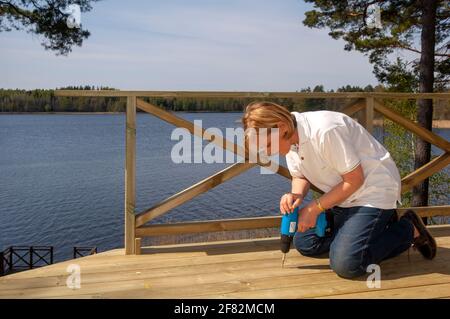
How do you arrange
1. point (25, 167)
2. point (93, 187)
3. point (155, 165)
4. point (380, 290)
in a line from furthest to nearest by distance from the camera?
point (25, 167), point (155, 165), point (93, 187), point (380, 290)

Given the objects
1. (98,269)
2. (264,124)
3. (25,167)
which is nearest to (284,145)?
(264,124)

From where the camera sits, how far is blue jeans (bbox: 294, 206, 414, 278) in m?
2.66

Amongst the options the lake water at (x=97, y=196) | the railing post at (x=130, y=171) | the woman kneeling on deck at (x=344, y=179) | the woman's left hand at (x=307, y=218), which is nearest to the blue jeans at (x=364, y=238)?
the woman kneeling on deck at (x=344, y=179)

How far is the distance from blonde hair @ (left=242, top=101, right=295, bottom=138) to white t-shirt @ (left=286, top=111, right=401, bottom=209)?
0.32 ft

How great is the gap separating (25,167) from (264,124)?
126 ft

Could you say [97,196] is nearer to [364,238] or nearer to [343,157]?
[364,238]

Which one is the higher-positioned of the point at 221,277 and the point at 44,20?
the point at 44,20

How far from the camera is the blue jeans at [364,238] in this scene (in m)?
2.66

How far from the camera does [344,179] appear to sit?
2562 millimetres

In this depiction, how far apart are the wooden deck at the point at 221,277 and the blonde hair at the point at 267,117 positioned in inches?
37.5

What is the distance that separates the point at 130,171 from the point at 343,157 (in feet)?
5.30

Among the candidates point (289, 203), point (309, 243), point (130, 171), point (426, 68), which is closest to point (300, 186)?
point (289, 203)

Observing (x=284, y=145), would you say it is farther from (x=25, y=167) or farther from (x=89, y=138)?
(x=89, y=138)

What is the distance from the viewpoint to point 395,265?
297cm
